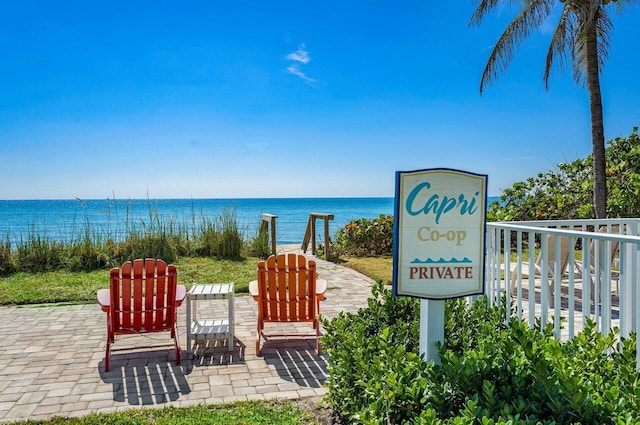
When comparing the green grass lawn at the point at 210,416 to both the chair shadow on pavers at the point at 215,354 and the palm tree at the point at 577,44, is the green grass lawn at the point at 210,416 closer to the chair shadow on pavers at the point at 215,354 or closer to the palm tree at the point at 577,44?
the chair shadow on pavers at the point at 215,354

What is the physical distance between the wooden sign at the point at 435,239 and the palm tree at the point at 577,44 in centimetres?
643

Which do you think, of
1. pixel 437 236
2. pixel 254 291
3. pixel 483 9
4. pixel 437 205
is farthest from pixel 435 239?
pixel 483 9

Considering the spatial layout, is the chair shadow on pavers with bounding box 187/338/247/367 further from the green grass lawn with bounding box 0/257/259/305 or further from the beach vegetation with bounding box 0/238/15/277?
the beach vegetation with bounding box 0/238/15/277

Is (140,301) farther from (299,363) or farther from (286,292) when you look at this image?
(299,363)

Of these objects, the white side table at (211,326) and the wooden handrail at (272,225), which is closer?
the white side table at (211,326)

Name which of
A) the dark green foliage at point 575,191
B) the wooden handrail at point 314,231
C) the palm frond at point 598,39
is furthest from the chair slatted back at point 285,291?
the dark green foliage at point 575,191

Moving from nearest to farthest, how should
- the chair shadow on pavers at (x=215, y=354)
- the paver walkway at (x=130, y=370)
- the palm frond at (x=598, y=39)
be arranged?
the paver walkway at (x=130, y=370), the chair shadow on pavers at (x=215, y=354), the palm frond at (x=598, y=39)

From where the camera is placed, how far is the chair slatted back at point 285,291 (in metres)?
3.94

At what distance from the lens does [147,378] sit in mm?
3381

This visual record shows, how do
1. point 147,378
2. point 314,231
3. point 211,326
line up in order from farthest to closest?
point 314,231 < point 211,326 < point 147,378

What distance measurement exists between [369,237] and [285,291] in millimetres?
6731

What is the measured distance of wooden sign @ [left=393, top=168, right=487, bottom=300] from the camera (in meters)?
1.88

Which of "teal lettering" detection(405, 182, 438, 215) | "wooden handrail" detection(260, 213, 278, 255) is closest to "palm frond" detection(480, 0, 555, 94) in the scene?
"wooden handrail" detection(260, 213, 278, 255)

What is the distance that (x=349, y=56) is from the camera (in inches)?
524
